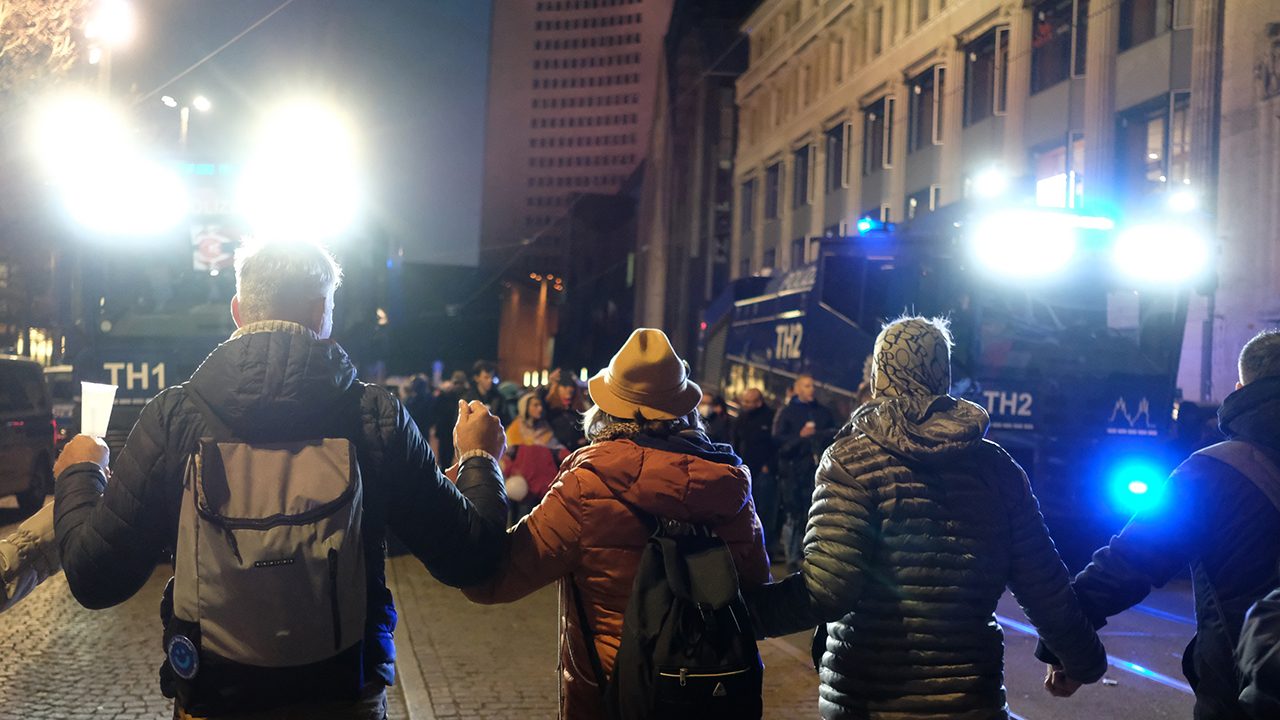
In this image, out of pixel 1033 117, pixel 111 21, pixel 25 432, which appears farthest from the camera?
pixel 1033 117

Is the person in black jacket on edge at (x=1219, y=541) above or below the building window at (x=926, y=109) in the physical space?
below

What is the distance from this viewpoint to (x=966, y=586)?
11.1 feet

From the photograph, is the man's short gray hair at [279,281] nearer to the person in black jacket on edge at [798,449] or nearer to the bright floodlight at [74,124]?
the person in black jacket on edge at [798,449]

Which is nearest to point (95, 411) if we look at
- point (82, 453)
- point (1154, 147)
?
point (82, 453)

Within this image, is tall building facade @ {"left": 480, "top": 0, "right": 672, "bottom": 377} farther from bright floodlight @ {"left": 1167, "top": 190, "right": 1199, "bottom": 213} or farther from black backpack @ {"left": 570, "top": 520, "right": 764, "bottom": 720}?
black backpack @ {"left": 570, "top": 520, "right": 764, "bottom": 720}

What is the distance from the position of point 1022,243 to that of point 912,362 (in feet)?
31.1

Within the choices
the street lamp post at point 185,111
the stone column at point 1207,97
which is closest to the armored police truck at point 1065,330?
the street lamp post at point 185,111

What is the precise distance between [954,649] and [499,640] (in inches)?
223

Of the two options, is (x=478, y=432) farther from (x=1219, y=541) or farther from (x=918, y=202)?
(x=918, y=202)

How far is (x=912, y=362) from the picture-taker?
11.5 feet

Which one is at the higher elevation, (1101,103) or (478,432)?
(1101,103)

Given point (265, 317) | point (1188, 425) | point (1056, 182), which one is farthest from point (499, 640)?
point (1056, 182)

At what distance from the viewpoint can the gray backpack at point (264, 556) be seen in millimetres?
2561

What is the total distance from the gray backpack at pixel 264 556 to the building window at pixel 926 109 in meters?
35.6
